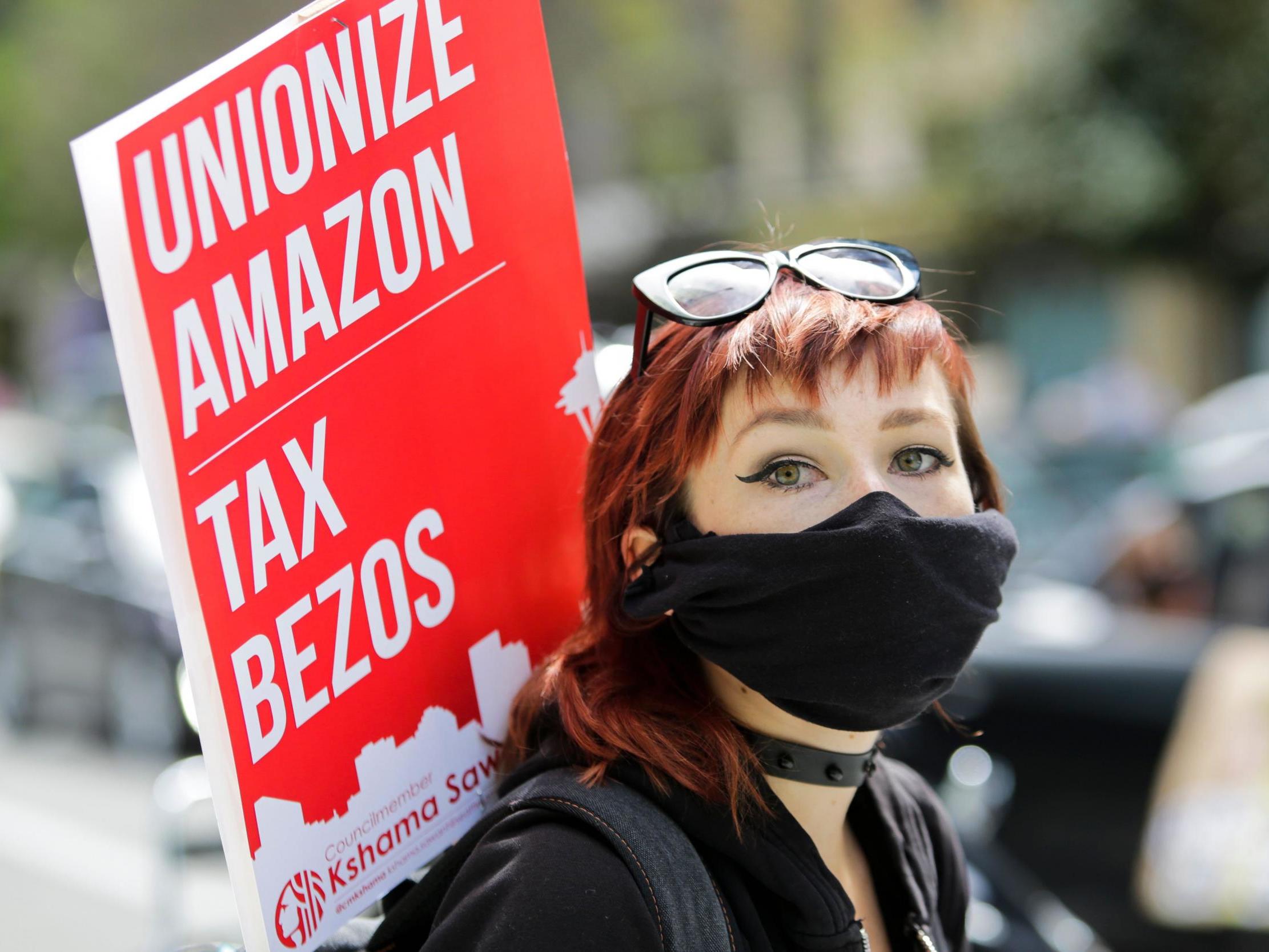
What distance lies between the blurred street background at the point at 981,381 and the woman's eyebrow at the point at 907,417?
215mm

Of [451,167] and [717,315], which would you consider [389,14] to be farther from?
[717,315]

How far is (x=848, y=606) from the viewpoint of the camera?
155 centimetres

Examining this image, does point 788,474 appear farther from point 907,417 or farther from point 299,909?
point 299,909

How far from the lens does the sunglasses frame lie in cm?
168

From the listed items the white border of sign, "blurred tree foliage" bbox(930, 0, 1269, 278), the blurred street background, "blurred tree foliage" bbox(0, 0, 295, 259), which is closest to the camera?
the white border of sign

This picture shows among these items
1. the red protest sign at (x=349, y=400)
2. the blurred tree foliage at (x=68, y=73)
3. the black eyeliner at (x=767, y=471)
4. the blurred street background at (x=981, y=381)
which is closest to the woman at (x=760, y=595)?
the black eyeliner at (x=767, y=471)

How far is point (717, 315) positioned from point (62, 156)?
2620cm

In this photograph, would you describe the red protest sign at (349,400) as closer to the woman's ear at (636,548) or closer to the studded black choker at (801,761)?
the woman's ear at (636,548)

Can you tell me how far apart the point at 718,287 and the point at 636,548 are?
15.5 inches

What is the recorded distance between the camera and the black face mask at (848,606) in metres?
1.55

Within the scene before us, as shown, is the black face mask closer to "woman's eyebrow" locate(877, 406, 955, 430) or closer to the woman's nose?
the woman's nose

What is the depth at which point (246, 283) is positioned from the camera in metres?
1.43

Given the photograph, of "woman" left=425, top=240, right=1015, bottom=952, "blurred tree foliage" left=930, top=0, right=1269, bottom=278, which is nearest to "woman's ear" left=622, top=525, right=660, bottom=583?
"woman" left=425, top=240, right=1015, bottom=952

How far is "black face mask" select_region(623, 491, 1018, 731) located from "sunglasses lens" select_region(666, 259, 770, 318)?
32 cm
